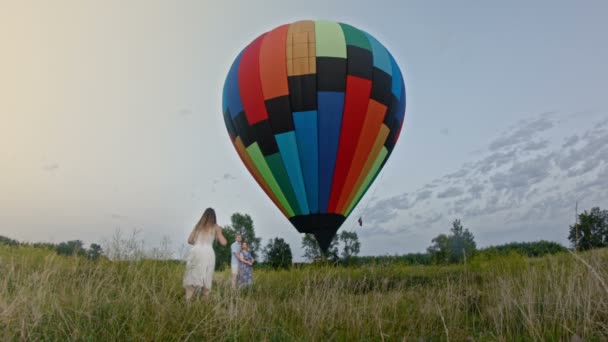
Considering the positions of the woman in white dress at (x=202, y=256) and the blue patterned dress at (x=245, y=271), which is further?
the blue patterned dress at (x=245, y=271)

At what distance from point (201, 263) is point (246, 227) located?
4272cm

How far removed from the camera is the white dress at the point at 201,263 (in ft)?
22.7

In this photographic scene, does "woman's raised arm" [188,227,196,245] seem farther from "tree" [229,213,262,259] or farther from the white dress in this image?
"tree" [229,213,262,259]

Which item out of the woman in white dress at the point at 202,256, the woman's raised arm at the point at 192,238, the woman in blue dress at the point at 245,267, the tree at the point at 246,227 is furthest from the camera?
the tree at the point at 246,227

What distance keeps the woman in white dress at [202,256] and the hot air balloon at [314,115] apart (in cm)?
711

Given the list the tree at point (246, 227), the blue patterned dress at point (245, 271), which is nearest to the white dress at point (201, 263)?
the blue patterned dress at point (245, 271)

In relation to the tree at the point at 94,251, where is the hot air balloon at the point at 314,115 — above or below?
above

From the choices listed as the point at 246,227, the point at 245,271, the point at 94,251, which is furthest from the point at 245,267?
the point at 246,227

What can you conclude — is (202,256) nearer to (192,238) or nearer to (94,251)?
(192,238)

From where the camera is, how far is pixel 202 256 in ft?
24.1

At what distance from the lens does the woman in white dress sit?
6.88m

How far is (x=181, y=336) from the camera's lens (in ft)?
12.6

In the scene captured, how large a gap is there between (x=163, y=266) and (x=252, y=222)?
42.5m

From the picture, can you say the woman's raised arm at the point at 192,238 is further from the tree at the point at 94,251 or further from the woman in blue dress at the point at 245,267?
the woman in blue dress at the point at 245,267
